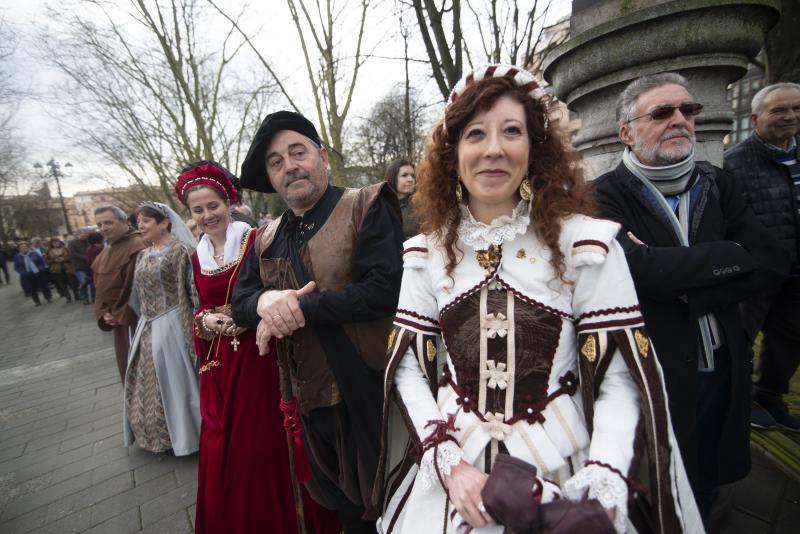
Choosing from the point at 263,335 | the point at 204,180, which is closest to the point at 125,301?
the point at 204,180

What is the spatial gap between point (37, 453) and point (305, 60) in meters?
7.93

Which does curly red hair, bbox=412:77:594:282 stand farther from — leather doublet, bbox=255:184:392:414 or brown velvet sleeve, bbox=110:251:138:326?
brown velvet sleeve, bbox=110:251:138:326

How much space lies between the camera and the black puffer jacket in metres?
2.40

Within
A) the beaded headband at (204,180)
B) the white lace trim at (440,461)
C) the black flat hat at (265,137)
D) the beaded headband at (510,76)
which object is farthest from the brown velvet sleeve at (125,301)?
the beaded headband at (510,76)

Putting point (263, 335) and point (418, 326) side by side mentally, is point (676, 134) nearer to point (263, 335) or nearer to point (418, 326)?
point (418, 326)

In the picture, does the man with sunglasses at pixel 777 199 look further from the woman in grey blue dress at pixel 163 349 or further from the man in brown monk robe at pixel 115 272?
the man in brown monk robe at pixel 115 272

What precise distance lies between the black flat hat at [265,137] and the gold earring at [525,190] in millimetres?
1240

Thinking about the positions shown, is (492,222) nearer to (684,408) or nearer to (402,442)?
(402,442)

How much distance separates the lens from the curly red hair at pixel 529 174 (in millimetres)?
1218

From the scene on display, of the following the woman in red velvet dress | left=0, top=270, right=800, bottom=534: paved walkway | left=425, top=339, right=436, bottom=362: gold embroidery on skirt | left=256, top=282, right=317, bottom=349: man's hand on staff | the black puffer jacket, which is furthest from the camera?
the black puffer jacket

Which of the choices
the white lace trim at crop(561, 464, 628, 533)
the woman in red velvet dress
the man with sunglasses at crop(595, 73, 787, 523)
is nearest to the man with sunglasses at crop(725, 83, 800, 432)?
the man with sunglasses at crop(595, 73, 787, 523)

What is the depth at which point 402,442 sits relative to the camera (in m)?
1.50

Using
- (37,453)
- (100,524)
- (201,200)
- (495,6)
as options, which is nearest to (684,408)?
(201,200)

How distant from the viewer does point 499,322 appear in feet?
4.03
